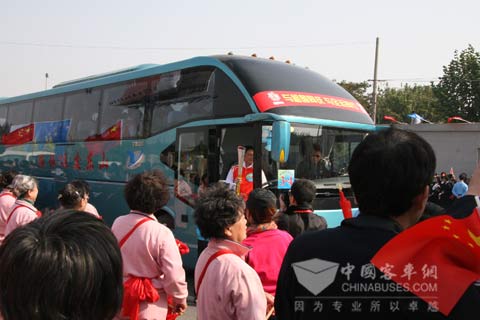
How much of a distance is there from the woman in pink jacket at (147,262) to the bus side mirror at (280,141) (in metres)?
3.00

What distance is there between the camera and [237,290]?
2.42 metres

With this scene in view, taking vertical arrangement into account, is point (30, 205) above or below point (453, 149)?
below

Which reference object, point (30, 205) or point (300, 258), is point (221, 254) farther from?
point (30, 205)

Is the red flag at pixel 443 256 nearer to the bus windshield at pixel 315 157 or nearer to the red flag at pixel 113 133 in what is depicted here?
the bus windshield at pixel 315 157

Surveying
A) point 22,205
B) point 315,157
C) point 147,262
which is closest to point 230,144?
point 315,157

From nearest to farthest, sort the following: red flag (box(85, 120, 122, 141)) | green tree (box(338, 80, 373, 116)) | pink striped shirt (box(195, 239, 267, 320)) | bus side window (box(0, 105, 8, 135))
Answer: pink striped shirt (box(195, 239, 267, 320)), red flag (box(85, 120, 122, 141)), bus side window (box(0, 105, 8, 135)), green tree (box(338, 80, 373, 116))

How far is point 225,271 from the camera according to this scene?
8.09 ft

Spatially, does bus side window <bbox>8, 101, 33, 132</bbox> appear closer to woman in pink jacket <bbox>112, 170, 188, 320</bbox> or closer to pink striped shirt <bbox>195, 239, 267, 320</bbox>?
woman in pink jacket <bbox>112, 170, 188, 320</bbox>

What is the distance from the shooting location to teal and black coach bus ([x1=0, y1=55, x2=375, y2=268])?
6.65m

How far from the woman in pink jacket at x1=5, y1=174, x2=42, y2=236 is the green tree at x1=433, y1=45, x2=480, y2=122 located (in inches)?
1041

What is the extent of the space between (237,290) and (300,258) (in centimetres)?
99

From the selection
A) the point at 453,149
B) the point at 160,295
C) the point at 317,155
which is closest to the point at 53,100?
the point at 317,155

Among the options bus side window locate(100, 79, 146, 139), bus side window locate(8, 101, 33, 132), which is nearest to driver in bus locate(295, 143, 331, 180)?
bus side window locate(100, 79, 146, 139)

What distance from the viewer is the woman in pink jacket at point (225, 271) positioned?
243cm
